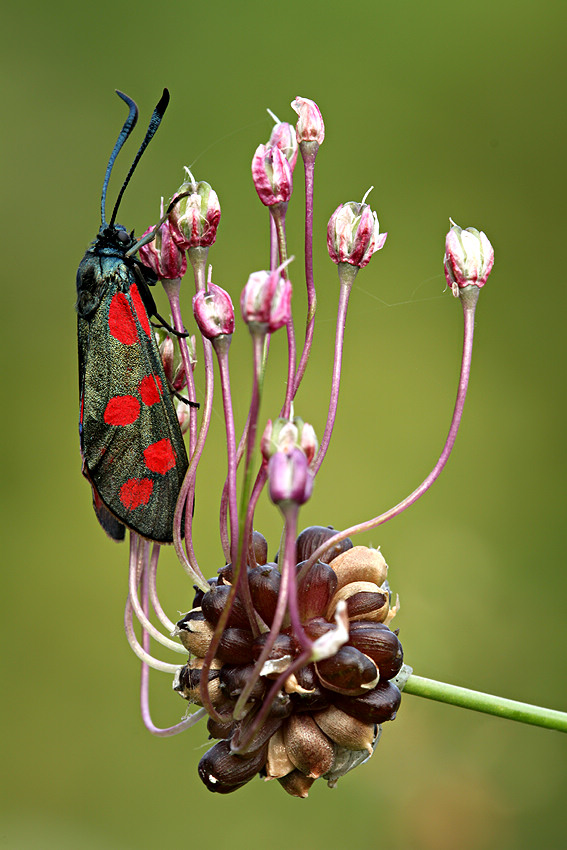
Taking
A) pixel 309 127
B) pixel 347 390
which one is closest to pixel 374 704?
pixel 309 127

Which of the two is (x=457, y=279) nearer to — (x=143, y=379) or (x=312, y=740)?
(x=143, y=379)

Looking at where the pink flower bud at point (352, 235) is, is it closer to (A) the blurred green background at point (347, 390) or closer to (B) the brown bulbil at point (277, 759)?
(B) the brown bulbil at point (277, 759)

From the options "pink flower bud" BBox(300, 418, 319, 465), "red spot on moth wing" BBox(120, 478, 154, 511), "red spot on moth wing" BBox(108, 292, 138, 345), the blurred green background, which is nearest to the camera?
"pink flower bud" BBox(300, 418, 319, 465)

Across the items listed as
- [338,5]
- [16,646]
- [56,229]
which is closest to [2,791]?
[16,646]

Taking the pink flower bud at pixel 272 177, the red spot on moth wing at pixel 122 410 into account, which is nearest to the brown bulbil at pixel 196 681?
the red spot on moth wing at pixel 122 410

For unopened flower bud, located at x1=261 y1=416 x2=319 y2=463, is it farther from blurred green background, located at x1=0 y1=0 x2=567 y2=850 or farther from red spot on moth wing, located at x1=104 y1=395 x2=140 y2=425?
blurred green background, located at x1=0 y1=0 x2=567 y2=850

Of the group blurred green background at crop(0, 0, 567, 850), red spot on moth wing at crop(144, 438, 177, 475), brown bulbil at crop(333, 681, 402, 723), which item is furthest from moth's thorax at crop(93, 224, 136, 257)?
blurred green background at crop(0, 0, 567, 850)
